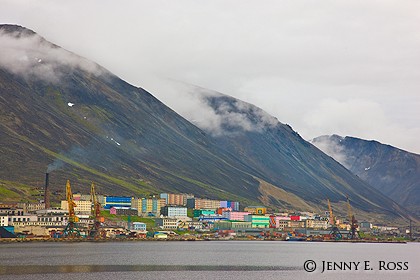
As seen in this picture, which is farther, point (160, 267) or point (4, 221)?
point (4, 221)

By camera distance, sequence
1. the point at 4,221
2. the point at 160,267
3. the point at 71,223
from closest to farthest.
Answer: the point at 160,267, the point at 71,223, the point at 4,221

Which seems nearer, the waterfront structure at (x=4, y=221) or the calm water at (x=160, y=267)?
the calm water at (x=160, y=267)

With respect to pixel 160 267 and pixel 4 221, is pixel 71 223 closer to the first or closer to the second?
pixel 4 221

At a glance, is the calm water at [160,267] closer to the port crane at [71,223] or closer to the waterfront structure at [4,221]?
the port crane at [71,223]

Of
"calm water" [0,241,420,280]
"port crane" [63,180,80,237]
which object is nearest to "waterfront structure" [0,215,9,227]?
"port crane" [63,180,80,237]

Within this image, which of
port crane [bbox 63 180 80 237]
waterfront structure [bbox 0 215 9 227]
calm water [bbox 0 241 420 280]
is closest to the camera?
calm water [bbox 0 241 420 280]

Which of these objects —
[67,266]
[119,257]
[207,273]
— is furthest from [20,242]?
[207,273]

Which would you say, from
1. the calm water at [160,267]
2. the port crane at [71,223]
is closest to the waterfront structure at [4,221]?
the port crane at [71,223]

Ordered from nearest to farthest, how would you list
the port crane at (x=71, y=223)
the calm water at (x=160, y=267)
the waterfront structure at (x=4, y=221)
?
the calm water at (x=160, y=267) < the port crane at (x=71, y=223) < the waterfront structure at (x=4, y=221)

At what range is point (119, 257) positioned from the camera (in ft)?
423

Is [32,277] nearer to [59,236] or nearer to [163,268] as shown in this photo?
[163,268]

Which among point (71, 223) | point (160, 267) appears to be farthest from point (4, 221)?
point (160, 267)

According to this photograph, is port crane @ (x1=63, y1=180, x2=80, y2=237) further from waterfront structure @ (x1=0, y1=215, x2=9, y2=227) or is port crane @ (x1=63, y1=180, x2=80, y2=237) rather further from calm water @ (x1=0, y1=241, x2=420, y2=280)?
calm water @ (x1=0, y1=241, x2=420, y2=280)

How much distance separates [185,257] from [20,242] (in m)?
61.5
